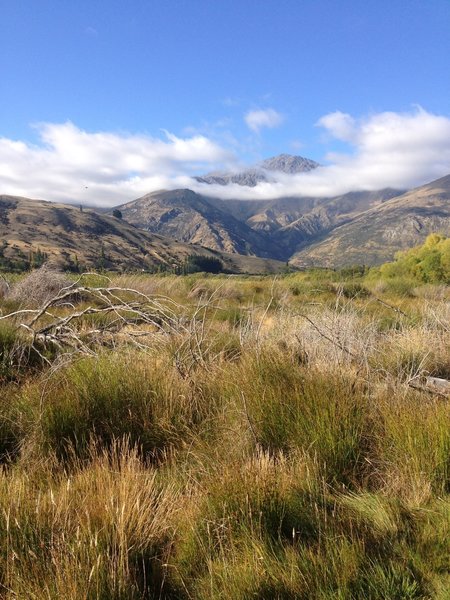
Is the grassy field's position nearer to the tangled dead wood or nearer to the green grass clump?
the green grass clump

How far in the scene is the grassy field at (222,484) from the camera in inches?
65.8

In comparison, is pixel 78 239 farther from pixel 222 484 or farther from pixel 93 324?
pixel 222 484

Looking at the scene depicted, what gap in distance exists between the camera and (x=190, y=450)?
2.95 metres

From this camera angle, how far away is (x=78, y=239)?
13712 cm

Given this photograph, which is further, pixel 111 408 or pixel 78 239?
pixel 78 239

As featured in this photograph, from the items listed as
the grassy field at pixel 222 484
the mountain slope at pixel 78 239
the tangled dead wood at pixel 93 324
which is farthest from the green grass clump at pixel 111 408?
the mountain slope at pixel 78 239

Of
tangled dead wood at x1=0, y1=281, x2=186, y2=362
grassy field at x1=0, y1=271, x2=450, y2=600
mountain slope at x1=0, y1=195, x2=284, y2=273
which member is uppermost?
mountain slope at x1=0, y1=195, x2=284, y2=273

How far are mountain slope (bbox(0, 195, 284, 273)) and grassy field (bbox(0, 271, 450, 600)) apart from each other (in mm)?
96079

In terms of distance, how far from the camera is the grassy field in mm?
Answer: 1672

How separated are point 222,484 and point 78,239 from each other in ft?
475

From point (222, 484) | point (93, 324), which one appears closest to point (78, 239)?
point (93, 324)

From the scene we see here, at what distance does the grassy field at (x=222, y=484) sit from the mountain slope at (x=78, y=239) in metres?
96.1

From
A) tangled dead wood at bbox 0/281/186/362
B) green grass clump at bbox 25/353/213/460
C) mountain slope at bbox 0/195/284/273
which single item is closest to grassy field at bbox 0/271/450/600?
green grass clump at bbox 25/353/213/460

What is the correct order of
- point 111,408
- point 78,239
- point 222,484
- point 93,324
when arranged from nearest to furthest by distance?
point 222,484 < point 111,408 < point 93,324 < point 78,239
